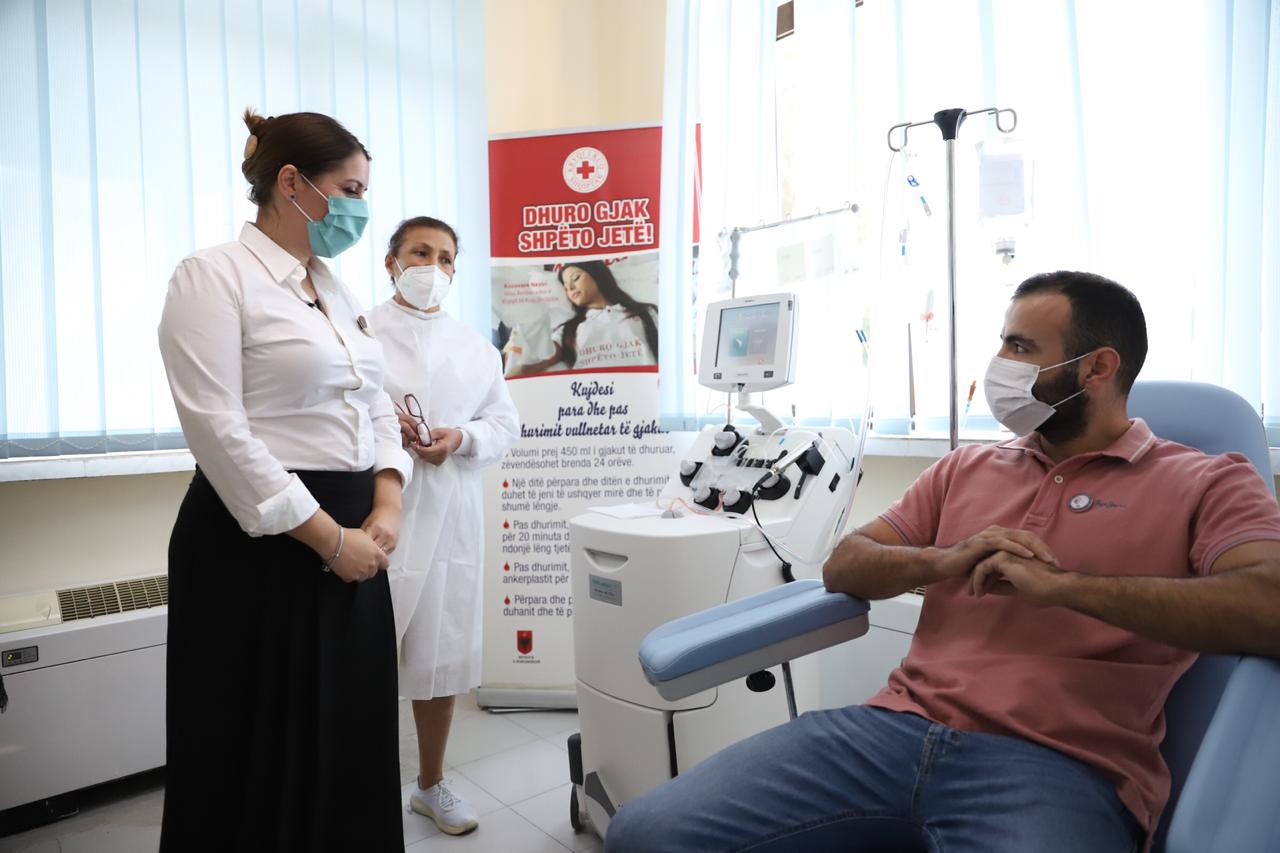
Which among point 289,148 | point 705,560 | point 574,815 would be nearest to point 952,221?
point 705,560

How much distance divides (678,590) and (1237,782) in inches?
41.5

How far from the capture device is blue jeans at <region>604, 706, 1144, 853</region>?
1.02 metres

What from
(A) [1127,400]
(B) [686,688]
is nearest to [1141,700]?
(A) [1127,400]

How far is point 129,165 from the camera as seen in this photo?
2.38 meters

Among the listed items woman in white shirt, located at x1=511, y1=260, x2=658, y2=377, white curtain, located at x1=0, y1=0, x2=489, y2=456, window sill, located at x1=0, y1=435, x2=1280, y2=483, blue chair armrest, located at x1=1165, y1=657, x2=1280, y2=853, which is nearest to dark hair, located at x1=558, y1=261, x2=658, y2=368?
woman in white shirt, located at x1=511, y1=260, x2=658, y2=377

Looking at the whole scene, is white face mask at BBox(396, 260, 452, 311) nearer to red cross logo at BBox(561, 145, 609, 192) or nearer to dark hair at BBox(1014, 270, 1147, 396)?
red cross logo at BBox(561, 145, 609, 192)

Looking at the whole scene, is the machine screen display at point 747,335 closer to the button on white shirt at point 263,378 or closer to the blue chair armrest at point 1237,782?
the button on white shirt at point 263,378

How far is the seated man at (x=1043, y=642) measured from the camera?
1024 mm

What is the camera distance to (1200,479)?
115 centimetres

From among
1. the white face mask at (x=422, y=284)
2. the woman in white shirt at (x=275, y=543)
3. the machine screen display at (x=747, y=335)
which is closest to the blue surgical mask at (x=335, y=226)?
the woman in white shirt at (x=275, y=543)

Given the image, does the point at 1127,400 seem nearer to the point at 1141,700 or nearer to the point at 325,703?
the point at 1141,700

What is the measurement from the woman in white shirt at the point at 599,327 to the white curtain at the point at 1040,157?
1.10 feet

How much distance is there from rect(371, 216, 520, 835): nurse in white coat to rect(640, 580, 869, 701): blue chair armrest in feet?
3.13

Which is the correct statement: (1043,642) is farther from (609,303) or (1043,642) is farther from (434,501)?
(609,303)
